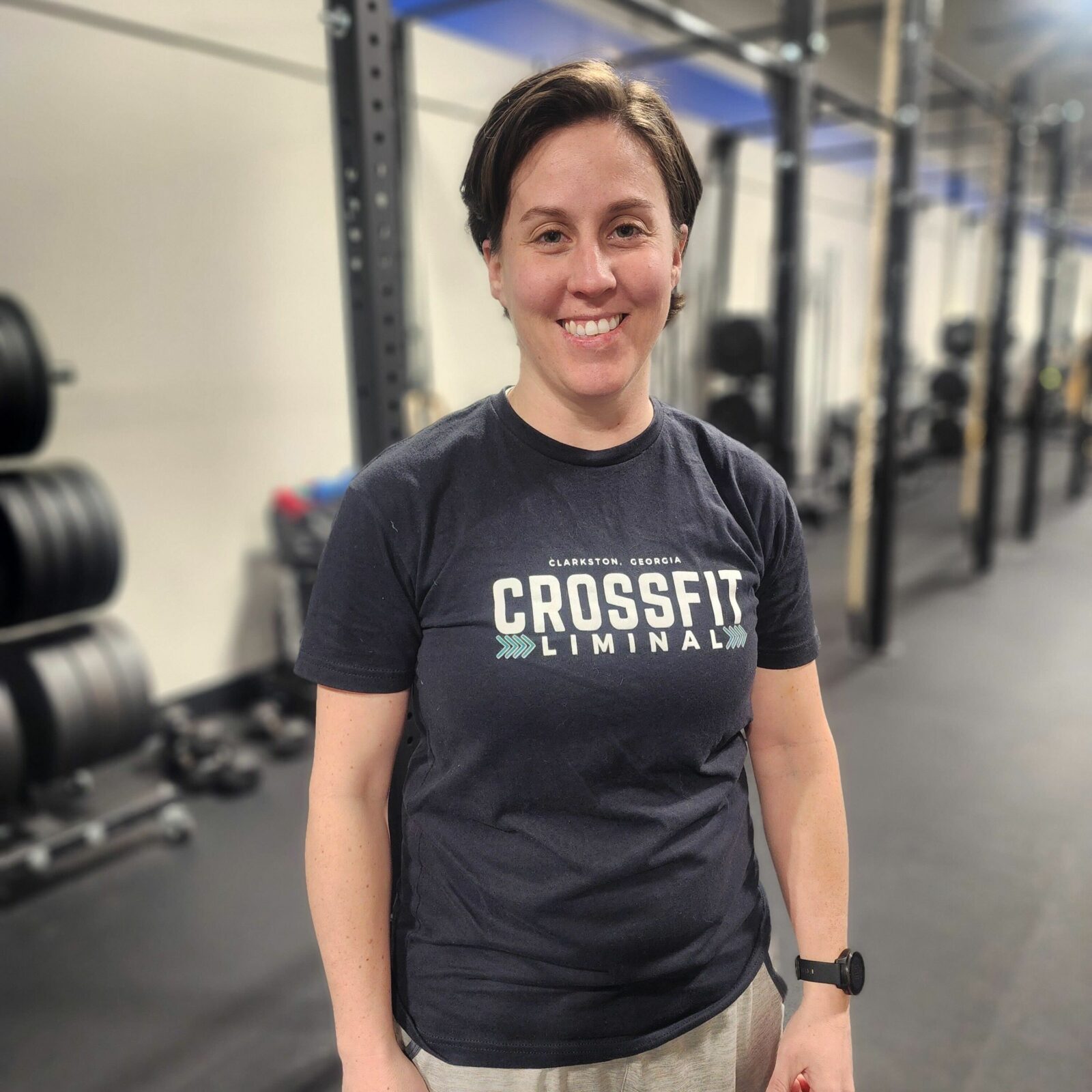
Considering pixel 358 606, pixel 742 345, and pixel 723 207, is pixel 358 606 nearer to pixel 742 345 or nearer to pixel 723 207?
pixel 742 345

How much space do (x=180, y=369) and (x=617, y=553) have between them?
2.76m

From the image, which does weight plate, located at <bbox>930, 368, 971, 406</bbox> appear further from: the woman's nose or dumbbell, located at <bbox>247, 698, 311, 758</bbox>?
the woman's nose

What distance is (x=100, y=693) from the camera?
7.90 feet

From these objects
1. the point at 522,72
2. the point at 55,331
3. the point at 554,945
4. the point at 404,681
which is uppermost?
the point at 522,72

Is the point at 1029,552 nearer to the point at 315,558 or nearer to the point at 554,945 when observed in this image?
the point at 315,558

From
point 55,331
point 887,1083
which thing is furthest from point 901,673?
point 55,331

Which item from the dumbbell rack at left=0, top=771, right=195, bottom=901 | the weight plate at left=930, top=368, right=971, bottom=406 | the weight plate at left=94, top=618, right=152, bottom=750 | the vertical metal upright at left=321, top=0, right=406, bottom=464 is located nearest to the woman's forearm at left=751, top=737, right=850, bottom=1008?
the vertical metal upright at left=321, top=0, right=406, bottom=464

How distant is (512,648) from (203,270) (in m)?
2.87

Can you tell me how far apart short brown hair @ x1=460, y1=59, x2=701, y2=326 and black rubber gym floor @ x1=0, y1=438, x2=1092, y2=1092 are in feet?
2.83

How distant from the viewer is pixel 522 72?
431 cm

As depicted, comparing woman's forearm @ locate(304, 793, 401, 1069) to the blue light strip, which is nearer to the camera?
woman's forearm @ locate(304, 793, 401, 1069)

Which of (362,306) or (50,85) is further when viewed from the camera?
(50,85)

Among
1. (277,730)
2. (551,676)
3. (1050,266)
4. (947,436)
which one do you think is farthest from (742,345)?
(551,676)

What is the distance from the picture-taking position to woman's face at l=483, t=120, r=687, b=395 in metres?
0.76
